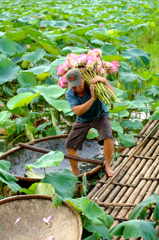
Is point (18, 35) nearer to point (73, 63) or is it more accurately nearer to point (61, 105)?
point (61, 105)

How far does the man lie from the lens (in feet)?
7.01

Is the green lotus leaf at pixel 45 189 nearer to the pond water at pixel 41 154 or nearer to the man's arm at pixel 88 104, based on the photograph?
the man's arm at pixel 88 104

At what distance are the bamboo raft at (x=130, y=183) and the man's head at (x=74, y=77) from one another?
2.43ft

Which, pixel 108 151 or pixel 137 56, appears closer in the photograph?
pixel 108 151

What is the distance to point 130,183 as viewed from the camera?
2320 mm

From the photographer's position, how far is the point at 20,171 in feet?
8.92

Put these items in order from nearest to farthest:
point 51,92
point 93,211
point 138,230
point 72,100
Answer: point 138,230
point 93,211
point 72,100
point 51,92

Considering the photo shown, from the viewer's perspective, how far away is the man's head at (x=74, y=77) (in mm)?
2061

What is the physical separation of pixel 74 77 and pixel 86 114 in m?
0.41

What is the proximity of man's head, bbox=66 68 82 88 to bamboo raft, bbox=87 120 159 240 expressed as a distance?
740mm

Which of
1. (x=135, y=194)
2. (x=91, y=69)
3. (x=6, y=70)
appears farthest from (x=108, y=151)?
(x=6, y=70)

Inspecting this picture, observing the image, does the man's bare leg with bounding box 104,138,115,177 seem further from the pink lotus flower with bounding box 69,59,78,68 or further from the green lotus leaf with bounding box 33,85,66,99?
the green lotus leaf with bounding box 33,85,66,99

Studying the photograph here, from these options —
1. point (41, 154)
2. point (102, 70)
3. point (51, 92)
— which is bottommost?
point (41, 154)

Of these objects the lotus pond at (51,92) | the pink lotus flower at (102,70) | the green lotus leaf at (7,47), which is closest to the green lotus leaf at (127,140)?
the lotus pond at (51,92)
